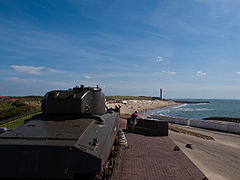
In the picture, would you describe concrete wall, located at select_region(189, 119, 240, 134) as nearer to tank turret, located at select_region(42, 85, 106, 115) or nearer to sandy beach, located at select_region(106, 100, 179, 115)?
tank turret, located at select_region(42, 85, 106, 115)

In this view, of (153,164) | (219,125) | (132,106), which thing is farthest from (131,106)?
(153,164)

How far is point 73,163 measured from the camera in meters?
3.77

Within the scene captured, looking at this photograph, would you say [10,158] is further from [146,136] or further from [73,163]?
[146,136]

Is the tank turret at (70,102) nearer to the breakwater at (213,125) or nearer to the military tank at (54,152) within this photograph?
the military tank at (54,152)

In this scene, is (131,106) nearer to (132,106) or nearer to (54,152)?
(132,106)

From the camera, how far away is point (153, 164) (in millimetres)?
8094

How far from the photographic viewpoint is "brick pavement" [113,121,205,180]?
6.88 meters

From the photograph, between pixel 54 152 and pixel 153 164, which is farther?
pixel 153 164

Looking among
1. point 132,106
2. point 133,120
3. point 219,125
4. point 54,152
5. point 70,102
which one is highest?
point 70,102

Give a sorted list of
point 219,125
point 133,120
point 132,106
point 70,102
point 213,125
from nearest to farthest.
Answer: point 70,102, point 133,120, point 219,125, point 213,125, point 132,106

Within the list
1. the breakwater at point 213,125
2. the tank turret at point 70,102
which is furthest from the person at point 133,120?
the breakwater at point 213,125

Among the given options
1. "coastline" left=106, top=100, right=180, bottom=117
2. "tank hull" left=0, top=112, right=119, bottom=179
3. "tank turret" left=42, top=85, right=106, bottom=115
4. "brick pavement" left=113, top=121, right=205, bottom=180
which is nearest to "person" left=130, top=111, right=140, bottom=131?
"brick pavement" left=113, top=121, right=205, bottom=180

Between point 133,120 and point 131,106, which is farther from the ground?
point 133,120

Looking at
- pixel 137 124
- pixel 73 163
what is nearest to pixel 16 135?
pixel 73 163
